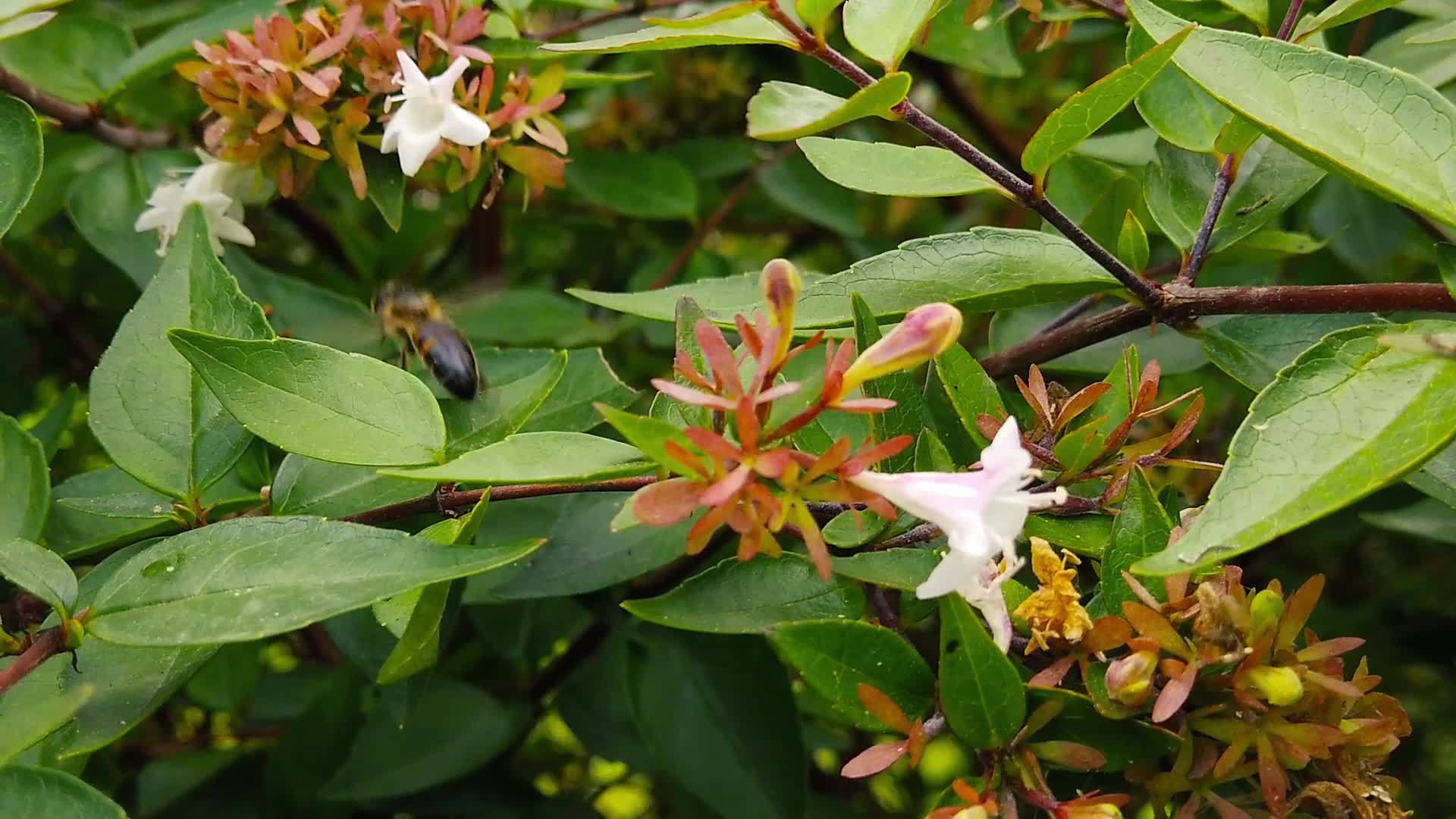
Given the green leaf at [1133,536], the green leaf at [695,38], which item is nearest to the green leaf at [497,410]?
the green leaf at [695,38]

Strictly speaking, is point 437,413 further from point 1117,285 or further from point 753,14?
point 1117,285

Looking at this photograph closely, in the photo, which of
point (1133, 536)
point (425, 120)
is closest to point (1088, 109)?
point (1133, 536)

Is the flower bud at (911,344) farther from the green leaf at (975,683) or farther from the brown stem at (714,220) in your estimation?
the brown stem at (714,220)

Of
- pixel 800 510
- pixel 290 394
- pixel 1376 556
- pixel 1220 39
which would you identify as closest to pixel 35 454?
pixel 290 394

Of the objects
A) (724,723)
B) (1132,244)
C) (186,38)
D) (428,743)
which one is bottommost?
(428,743)

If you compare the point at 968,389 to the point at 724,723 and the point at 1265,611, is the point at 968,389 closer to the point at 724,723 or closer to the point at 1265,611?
the point at 1265,611

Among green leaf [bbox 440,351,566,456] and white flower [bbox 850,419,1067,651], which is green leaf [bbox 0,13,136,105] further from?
white flower [bbox 850,419,1067,651]
